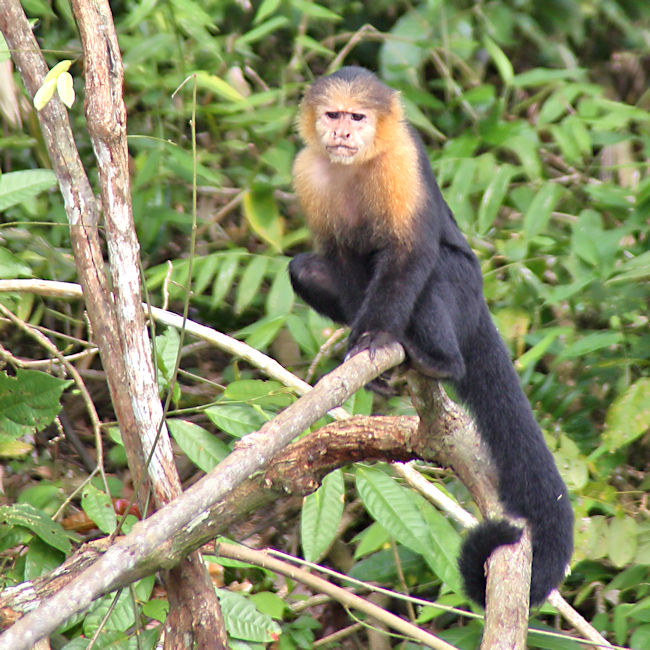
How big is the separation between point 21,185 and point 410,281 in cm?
129

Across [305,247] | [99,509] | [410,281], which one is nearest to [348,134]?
[410,281]

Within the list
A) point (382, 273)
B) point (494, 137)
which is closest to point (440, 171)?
point (494, 137)

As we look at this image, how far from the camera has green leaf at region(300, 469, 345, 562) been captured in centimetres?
271

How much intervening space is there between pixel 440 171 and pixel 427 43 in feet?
3.09

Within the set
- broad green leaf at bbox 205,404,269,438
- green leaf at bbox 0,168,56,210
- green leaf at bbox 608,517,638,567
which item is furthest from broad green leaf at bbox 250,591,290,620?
green leaf at bbox 0,168,56,210

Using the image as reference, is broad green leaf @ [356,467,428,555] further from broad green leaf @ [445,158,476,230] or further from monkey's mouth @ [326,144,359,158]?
broad green leaf @ [445,158,476,230]

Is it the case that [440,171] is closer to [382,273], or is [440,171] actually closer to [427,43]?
[427,43]

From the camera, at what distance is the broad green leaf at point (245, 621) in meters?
2.54

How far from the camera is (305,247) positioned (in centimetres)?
482

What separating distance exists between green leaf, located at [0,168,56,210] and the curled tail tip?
171 centimetres

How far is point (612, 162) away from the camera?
201 inches

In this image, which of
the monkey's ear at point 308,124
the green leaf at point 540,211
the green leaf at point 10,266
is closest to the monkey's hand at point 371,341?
the monkey's ear at point 308,124

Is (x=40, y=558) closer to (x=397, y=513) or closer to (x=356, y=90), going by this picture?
(x=397, y=513)

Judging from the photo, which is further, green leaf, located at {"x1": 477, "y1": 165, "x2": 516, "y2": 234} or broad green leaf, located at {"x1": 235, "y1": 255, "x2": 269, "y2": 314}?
green leaf, located at {"x1": 477, "y1": 165, "x2": 516, "y2": 234}
